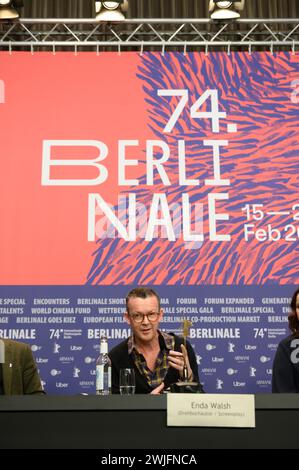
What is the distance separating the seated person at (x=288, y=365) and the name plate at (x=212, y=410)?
1954mm

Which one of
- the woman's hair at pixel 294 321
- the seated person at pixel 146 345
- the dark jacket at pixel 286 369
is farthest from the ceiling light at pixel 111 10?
the dark jacket at pixel 286 369

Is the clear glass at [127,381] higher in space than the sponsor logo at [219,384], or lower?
higher

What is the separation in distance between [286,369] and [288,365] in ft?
0.08

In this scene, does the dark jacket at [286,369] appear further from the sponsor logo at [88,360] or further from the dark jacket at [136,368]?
the sponsor logo at [88,360]

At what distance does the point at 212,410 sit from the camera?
143cm

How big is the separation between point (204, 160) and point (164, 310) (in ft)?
3.26

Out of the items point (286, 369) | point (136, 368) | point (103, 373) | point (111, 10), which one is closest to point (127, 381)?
point (103, 373)

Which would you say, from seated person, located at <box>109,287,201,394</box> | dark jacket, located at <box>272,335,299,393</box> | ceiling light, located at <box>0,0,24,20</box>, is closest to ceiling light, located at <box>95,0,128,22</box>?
ceiling light, located at <box>0,0,24,20</box>

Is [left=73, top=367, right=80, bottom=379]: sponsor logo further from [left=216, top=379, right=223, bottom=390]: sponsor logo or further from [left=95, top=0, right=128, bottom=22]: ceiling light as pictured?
[left=95, top=0, right=128, bottom=22]: ceiling light

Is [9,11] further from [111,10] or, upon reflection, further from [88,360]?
[88,360]

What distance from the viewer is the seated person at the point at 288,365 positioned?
3357mm

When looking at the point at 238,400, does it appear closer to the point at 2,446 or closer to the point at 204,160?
the point at 2,446

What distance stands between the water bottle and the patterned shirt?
721 mm

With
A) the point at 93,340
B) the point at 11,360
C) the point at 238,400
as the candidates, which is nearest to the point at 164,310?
the point at 93,340
